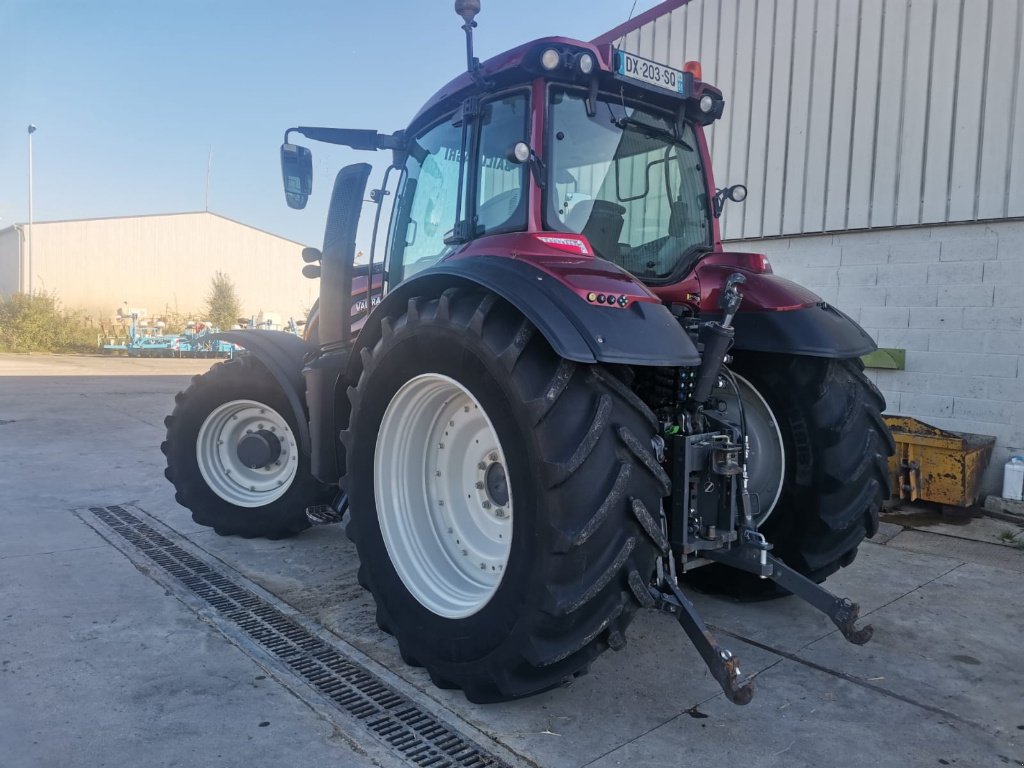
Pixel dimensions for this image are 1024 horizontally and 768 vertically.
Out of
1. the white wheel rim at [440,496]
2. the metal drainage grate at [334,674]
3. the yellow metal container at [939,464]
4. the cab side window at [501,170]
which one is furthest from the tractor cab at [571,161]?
the yellow metal container at [939,464]

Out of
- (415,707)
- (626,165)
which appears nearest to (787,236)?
(626,165)

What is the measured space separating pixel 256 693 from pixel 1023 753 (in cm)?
261

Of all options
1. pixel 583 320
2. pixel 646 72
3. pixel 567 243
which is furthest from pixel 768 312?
pixel 583 320

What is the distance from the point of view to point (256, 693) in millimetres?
2715

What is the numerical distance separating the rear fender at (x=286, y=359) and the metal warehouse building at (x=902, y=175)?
4.65 meters

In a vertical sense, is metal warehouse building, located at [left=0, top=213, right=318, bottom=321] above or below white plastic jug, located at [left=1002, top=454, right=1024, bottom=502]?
above

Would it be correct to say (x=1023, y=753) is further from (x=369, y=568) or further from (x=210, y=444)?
(x=210, y=444)

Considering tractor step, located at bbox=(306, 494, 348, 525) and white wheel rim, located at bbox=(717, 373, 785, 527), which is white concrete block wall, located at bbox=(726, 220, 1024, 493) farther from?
tractor step, located at bbox=(306, 494, 348, 525)

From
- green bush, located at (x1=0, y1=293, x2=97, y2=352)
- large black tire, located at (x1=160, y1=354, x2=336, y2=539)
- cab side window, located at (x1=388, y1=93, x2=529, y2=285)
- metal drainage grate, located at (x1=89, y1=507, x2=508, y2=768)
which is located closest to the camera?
metal drainage grate, located at (x1=89, y1=507, x2=508, y2=768)

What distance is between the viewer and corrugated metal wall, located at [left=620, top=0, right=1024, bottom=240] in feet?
18.4

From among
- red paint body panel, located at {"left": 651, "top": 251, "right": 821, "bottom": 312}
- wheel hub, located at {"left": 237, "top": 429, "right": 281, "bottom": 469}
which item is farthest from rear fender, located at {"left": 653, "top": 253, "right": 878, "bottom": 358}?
wheel hub, located at {"left": 237, "top": 429, "right": 281, "bottom": 469}

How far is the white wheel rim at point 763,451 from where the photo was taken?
3.42m

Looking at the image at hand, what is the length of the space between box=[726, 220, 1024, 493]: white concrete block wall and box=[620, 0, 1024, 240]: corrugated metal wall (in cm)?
19

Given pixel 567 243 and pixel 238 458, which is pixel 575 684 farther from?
pixel 238 458
